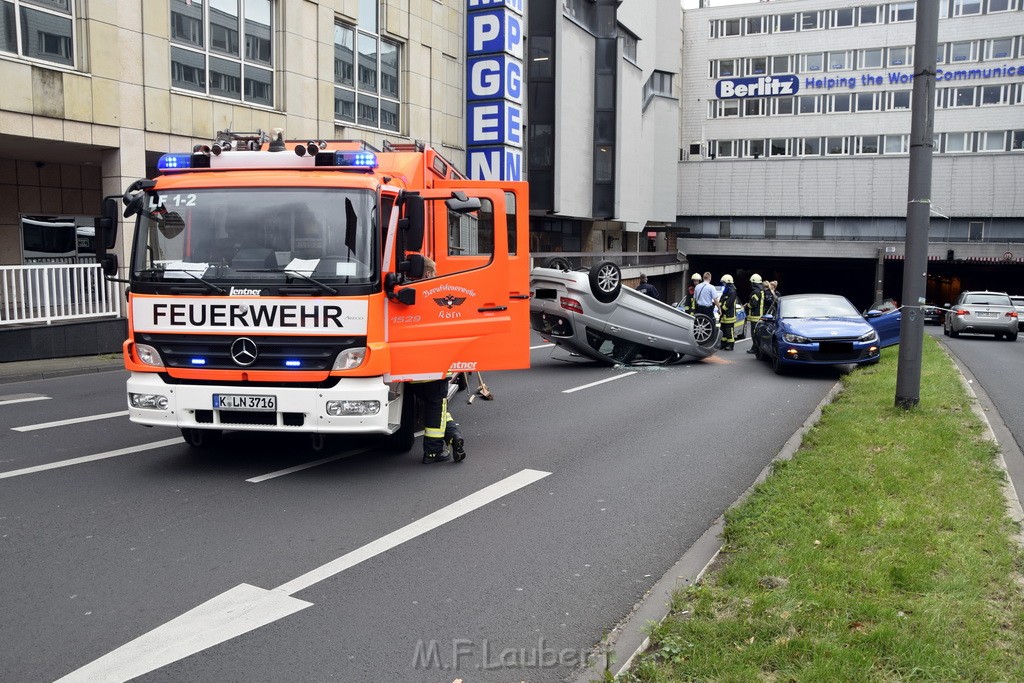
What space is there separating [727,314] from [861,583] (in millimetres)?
15844

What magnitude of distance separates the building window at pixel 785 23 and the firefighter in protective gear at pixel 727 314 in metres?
50.8

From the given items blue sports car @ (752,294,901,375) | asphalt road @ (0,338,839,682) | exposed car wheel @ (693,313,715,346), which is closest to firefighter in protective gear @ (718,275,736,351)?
exposed car wheel @ (693,313,715,346)

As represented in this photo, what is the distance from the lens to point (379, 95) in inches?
1002

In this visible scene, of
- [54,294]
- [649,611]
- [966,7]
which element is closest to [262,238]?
[649,611]

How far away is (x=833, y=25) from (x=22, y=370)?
2450 inches

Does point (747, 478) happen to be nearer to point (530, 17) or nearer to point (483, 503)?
point (483, 503)

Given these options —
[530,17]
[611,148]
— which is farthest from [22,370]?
[611,148]

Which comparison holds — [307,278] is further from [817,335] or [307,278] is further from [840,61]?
[840,61]

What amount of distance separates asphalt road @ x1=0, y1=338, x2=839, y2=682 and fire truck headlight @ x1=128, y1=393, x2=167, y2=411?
1.93 feet

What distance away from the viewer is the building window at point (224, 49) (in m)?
18.9

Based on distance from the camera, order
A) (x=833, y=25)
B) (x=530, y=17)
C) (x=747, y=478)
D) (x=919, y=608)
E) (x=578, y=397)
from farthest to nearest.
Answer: (x=833, y=25) → (x=530, y=17) → (x=578, y=397) → (x=747, y=478) → (x=919, y=608)

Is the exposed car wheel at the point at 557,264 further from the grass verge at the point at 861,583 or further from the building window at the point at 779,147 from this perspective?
the building window at the point at 779,147

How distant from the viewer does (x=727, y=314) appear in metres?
20.0

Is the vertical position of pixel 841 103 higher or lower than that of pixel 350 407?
higher
